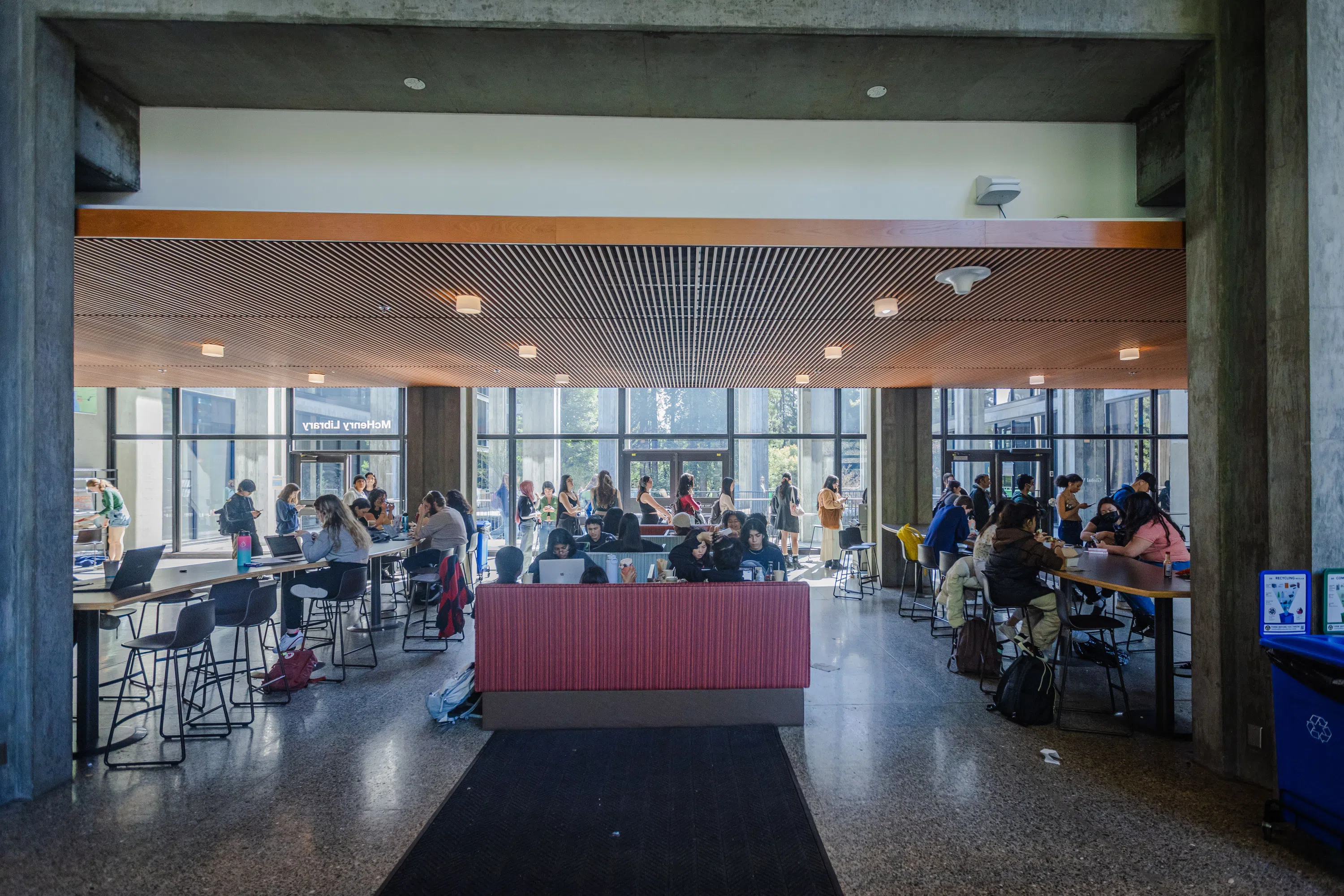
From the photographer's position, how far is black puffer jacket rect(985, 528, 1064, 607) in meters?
4.81

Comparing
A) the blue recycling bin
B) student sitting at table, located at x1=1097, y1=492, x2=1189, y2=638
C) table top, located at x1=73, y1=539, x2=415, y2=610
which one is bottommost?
the blue recycling bin

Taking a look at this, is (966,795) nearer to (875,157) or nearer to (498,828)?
(498,828)

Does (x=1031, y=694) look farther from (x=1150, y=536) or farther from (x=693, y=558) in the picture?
(x=693, y=558)

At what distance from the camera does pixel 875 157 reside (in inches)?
177

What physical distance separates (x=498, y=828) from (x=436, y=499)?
4.60 meters

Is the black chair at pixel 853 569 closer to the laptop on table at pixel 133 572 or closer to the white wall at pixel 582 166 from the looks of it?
the white wall at pixel 582 166

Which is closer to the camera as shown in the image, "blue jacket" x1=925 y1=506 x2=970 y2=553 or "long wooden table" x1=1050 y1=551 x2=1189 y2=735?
"long wooden table" x1=1050 y1=551 x2=1189 y2=735

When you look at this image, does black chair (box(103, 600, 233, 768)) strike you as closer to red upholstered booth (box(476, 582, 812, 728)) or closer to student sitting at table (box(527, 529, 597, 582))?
red upholstered booth (box(476, 582, 812, 728))

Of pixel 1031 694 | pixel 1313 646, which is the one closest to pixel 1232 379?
pixel 1313 646

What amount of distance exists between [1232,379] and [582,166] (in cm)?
404

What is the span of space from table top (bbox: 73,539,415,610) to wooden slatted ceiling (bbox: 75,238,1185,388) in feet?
6.98

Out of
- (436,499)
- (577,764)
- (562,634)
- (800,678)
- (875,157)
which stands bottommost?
(577,764)

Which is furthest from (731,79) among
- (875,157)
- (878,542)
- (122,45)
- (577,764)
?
(878,542)

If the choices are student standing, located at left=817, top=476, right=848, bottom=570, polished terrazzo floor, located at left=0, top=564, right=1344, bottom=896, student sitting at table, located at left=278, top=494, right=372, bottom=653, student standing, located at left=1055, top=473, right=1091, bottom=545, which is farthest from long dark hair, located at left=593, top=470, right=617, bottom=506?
student standing, located at left=1055, top=473, right=1091, bottom=545
